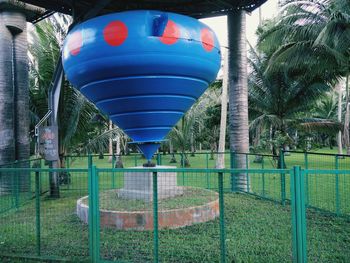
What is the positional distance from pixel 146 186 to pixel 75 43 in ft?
10.8

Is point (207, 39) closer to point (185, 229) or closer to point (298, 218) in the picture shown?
point (185, 229)

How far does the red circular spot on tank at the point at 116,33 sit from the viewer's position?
20.9 feet

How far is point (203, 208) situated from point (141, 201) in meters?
1.43

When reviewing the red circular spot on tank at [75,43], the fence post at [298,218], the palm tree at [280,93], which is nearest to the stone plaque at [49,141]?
the red circular spot on tank at [75,43]

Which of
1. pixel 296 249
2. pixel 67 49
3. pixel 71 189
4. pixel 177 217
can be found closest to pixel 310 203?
pixel 177 217

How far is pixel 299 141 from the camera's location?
25.5 metres

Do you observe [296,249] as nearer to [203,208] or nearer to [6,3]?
[203,208]

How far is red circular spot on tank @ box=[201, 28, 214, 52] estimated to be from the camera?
693 cm

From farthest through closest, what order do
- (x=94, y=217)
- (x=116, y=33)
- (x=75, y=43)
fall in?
1. (x=75, y=43)
2. (x=116, y=33)
3. (x=94, y=217)

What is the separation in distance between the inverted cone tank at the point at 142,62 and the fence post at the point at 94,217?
1.97 m

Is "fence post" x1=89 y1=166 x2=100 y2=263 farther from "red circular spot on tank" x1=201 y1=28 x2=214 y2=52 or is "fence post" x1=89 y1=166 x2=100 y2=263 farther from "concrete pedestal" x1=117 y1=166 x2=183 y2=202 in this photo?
"red circular spot on tank" x1=201 y1=28 x2=214 y2=52

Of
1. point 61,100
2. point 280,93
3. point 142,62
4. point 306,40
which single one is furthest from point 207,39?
point 280,93

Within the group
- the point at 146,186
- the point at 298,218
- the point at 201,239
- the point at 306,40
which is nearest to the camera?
the point at 298,218

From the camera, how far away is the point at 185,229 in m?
6.89
